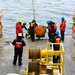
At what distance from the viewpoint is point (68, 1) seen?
54.8m

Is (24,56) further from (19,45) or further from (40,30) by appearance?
(40,30)

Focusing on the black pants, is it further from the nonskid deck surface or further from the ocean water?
the ocean water

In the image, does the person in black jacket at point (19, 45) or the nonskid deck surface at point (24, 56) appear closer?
the person in black jacket at point (19, 45)

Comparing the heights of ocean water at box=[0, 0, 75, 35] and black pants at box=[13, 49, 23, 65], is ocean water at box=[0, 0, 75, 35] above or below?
above

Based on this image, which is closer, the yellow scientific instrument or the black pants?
the yellow scientific instrument

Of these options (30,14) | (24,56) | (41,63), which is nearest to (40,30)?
(24,56)

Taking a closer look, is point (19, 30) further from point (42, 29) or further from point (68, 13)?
point (68, 13)

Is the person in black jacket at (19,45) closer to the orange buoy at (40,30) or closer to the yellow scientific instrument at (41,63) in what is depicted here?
the yellow scientific instrument at (41,63)

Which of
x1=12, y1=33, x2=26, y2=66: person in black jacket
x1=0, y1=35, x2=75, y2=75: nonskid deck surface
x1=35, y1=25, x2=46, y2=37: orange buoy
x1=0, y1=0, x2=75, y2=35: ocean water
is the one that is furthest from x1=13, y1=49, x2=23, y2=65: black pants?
x1=0, y1=0, x2=75, y2=35: ocean water

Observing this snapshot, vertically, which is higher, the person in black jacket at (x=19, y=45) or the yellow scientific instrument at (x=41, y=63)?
the person in black jacket at (x=19, y=45)

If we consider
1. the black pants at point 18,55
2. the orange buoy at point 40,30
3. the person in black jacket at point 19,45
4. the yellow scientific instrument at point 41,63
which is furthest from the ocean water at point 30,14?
the yellow scientific instrument at point 41,63

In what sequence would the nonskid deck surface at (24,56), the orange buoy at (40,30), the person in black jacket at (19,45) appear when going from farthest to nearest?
1. the orange buoy at (40,30)
2. the nonskid deck surface at (24,56)
3. the person in black jacket at (19,45)

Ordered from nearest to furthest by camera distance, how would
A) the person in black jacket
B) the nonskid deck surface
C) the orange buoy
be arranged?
the person in black jacket, the nonskid deck surface, the orange buoy

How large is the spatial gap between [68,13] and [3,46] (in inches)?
1025
